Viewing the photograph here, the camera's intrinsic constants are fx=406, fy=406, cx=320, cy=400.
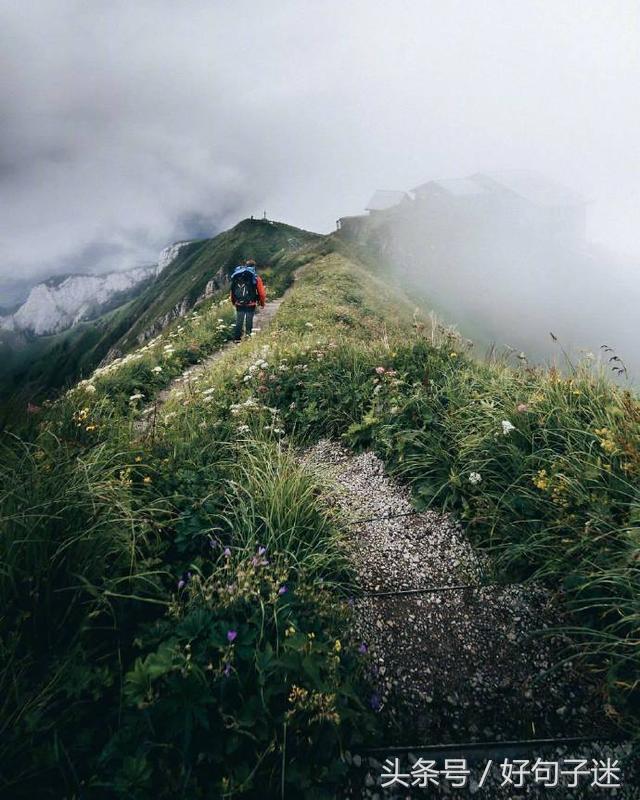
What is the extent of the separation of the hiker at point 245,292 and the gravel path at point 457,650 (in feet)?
37.7

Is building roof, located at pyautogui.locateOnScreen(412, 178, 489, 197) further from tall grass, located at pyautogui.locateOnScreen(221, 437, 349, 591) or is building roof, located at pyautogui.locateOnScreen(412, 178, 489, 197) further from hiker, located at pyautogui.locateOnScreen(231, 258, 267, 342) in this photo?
tall grass, located at pyautogui.locateOnScreen(221, 437, 349, 591)

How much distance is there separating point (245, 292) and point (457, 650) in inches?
512

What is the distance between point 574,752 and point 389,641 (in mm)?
1238

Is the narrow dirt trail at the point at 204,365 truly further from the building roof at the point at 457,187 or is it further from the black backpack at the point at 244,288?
the building roof at the point at 457,187

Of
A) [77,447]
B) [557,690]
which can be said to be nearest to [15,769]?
[77,447]

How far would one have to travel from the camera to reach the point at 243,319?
14719mm

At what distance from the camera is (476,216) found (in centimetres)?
15462

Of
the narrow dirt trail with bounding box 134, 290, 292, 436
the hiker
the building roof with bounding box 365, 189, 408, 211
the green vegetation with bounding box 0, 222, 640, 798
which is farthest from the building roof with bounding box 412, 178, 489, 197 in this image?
the green vegetation with bounding box 0, 222, 640, 798

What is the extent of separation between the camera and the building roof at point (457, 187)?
14162cm

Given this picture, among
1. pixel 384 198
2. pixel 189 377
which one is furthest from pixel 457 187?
pixel 189 377

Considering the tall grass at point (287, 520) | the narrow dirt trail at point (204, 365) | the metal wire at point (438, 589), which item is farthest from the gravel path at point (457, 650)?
the narrow dirt trail at point (204, 365)

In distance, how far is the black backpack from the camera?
1408cm

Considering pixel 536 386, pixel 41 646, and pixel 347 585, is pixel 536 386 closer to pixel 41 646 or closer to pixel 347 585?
pixel 347 585

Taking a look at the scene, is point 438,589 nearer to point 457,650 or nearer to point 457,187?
point 457,650
